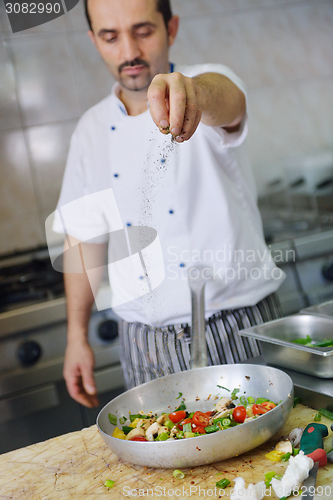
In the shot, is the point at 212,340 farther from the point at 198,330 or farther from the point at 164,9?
the point at 164,9

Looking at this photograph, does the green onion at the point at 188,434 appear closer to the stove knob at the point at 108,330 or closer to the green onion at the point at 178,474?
the green onion at the point at 178,474

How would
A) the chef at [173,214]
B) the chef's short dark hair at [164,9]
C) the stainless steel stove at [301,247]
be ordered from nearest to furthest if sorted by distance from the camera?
the chef at [173,214] < the chef's short dark hair at [164,9] < the stainless steel stove at [301,247]

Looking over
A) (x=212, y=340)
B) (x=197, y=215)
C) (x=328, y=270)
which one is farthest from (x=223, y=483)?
(x=328, y=270)

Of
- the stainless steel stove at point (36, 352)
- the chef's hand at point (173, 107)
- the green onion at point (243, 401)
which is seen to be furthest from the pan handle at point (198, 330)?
the stainless steel stove at point (36, 352)

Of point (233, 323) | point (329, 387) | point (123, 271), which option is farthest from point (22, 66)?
point (329, 387)

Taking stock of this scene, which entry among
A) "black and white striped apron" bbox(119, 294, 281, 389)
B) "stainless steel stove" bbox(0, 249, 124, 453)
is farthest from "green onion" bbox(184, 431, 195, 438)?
"stainless steel stove" bbox(0, 249, 124, 453)

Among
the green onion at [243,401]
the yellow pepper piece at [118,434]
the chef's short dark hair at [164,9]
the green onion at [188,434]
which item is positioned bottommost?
the green onion at [243,401]

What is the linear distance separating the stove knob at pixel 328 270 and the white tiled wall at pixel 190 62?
49cm

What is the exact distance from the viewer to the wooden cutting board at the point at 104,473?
2.04 ft

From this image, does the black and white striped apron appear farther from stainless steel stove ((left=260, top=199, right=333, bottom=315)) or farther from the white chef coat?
stainless steel stove ((left=260, top=199, right=333, bottom=315))

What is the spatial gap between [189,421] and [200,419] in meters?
0.02

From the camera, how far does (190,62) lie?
1782mm

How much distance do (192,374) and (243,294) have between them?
424 mm

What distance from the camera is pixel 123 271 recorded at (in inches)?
57.7
